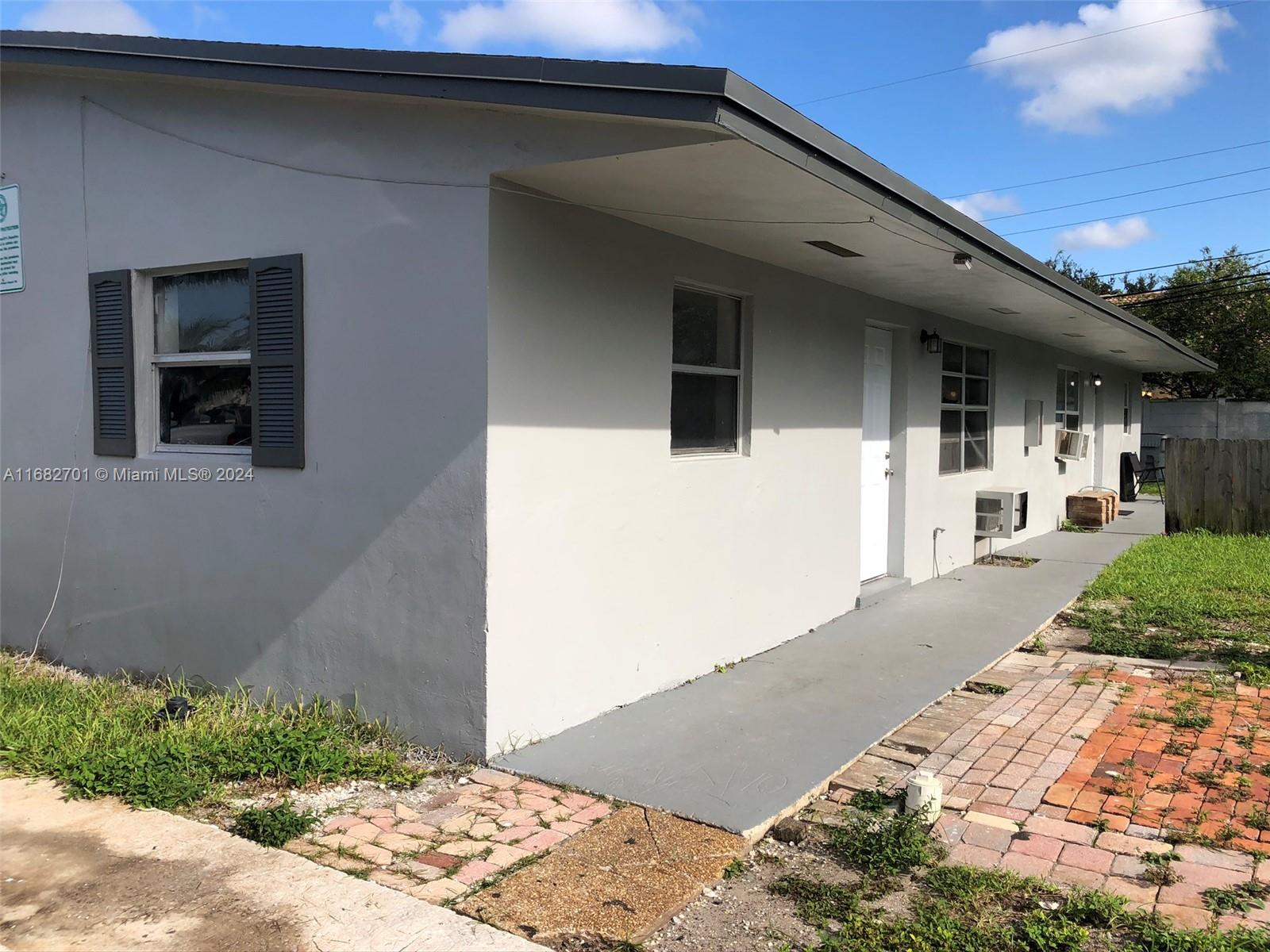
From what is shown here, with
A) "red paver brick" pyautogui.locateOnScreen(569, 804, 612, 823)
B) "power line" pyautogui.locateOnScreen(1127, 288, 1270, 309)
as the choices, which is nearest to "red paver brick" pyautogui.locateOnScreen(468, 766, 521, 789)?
"red paver brick" pyautogui.locateOnScreen(569, 804, 612, 823)

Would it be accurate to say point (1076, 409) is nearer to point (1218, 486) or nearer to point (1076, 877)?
point (1218, 486)

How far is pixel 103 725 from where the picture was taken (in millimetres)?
4781

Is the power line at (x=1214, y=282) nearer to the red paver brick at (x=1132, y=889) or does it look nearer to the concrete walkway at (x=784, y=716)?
the concrete walkway at (x=784, y=716)

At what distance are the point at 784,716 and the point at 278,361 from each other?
3210mm

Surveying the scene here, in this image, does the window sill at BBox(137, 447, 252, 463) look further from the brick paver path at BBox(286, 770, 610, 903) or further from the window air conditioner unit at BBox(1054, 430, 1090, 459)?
the window air conditioner unit at BBox(1054, 430, 1090, 459)

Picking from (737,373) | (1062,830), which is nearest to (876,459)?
(737,373)

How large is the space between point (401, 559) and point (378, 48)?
2.26 metres

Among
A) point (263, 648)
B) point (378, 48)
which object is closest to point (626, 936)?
point (263, 648)

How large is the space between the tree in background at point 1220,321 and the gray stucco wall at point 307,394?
28.2 meters

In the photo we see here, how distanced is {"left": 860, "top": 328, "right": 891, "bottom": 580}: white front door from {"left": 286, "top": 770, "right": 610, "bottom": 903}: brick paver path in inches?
186

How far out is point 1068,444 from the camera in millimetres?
14172

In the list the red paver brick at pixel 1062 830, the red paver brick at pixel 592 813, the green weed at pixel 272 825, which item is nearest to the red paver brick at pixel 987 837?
the red paver brick at pixel 1062 830

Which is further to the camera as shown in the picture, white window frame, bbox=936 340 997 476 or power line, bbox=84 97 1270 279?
white window frame, bbox=936 340 997 476

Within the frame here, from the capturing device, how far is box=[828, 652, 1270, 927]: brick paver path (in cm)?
348
